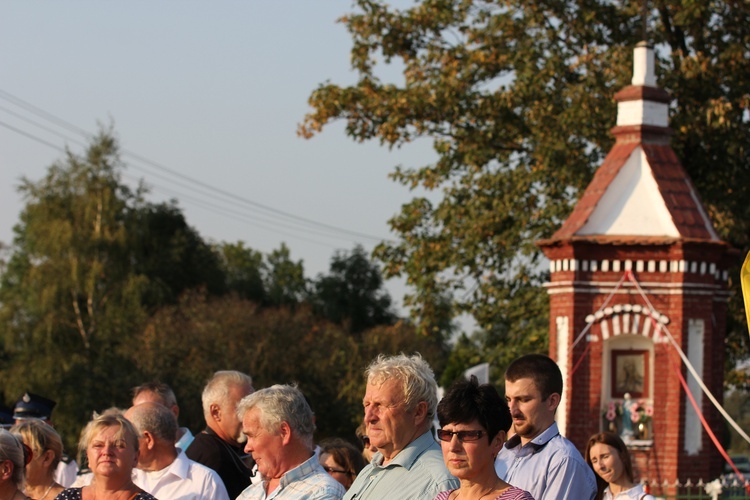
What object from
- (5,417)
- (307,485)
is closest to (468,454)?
(307,485)

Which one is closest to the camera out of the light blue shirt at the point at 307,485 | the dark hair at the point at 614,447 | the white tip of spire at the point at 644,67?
the light blue shirt at the point at 307,485

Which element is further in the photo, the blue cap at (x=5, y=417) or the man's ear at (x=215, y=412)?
the blue cap at (x=5, y=417)

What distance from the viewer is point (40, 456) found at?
773cm

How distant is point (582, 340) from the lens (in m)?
17.5

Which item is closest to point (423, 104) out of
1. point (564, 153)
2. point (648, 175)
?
point (564, 153)

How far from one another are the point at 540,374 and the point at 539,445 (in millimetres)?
328

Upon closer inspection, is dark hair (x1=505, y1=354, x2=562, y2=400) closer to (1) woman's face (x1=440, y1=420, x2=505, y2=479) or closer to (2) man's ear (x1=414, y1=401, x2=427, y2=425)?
(2) man's ear (x1=414, y1=401, x2=427, y2=425)

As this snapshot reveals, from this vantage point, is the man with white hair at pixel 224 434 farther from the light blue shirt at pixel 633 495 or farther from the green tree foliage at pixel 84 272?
the green tree foliage at pixel 84 272

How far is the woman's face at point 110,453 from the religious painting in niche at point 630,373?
11735 millimetres

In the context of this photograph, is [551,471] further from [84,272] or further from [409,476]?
[84,272]

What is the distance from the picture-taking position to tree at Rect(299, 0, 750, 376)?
21750mm

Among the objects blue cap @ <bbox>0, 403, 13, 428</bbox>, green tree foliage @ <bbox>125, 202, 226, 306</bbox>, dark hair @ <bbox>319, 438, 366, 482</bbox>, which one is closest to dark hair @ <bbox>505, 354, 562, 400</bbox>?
dark hair @ <bbox>319, 438, 366, 482</bbox>

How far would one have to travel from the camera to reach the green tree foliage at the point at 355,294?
6050 cm

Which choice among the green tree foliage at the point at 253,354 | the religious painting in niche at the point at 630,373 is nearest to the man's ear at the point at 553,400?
the religious painting in niche at the point at 630,373
